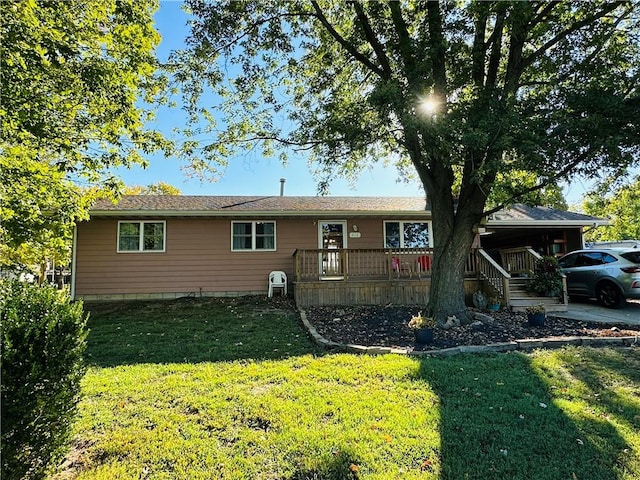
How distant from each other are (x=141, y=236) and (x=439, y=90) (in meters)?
9.31

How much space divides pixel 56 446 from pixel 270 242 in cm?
944

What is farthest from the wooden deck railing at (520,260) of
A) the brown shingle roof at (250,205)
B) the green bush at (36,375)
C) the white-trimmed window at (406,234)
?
the green bush at (36,375)

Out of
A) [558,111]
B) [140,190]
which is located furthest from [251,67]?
[140,190]

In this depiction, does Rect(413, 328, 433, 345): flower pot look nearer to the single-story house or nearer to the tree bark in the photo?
the tree bark

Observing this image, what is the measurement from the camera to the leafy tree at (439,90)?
5.99 meters

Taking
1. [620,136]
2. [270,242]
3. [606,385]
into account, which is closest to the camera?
[606,385]

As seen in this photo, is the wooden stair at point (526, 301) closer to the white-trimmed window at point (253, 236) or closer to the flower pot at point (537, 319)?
the flower pot at point (537, 319)

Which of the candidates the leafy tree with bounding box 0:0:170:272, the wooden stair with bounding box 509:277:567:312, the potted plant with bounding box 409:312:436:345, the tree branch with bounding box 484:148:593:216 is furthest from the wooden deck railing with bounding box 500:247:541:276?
the leafy tree with bounding box 0:0:170:272

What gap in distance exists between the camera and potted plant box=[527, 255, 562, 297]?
31.9 ft

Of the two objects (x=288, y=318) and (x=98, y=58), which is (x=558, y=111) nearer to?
(x=288, y=318)

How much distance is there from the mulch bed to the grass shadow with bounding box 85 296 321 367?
0.72m

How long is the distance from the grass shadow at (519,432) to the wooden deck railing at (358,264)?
18.8ft

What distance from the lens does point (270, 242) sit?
38.3 feet

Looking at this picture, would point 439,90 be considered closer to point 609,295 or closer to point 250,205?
point 250,205
